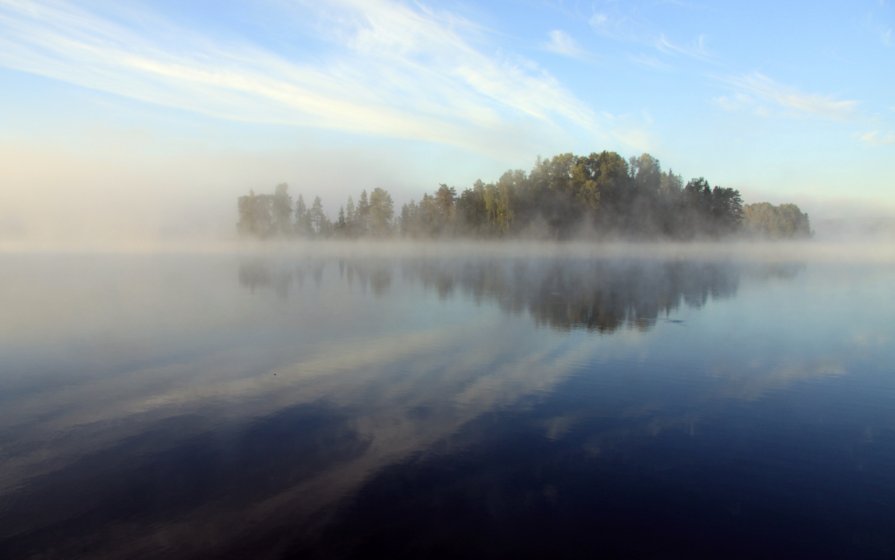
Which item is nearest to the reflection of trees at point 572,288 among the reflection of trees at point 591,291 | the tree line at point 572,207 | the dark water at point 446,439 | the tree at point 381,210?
the reflection of trees at point 591,291

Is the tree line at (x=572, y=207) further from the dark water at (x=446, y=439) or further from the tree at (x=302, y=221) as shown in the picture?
the dark water at (x=446, y=439)

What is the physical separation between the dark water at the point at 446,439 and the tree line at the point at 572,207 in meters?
90.3

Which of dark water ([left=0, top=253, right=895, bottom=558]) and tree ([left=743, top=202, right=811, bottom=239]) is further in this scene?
tree ([left=743, top=202, right=811, bottom=239])

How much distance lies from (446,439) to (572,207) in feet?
348

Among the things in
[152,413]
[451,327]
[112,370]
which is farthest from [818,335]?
[112,370]

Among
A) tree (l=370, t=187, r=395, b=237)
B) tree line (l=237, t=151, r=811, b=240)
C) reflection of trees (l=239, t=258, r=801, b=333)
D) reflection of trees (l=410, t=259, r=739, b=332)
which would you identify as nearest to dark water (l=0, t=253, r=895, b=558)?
reflection of trees (l=410, t=259, r=739, b=332)

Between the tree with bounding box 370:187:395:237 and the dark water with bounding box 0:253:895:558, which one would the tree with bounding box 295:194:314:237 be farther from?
the dark water with bounding box 0:253:895:558

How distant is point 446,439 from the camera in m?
10.6

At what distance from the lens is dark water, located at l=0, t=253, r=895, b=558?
761cm

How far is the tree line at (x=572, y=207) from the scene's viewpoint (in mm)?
111625

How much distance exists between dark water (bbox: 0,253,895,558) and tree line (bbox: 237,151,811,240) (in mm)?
90322

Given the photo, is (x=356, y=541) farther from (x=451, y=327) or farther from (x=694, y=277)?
(x=694, y=277)

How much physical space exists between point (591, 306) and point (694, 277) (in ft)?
71.3

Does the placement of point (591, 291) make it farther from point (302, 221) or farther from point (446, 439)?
point (302, 221)
